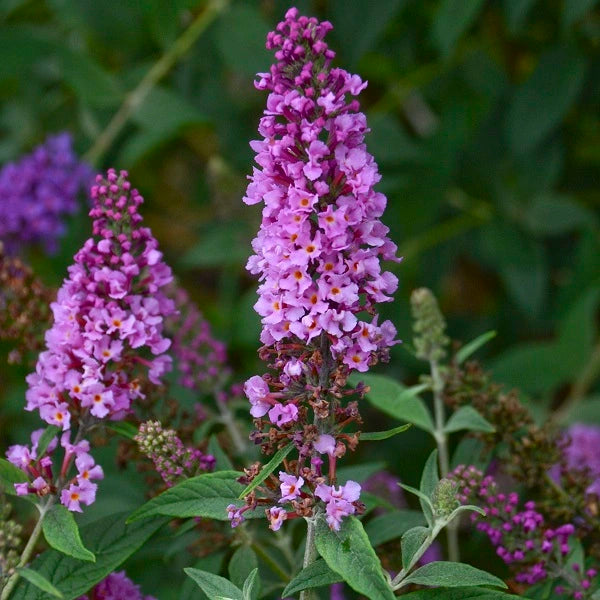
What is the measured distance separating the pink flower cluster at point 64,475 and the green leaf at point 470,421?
0.56 meters

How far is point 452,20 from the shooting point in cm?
228

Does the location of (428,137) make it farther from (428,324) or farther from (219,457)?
(219,457)

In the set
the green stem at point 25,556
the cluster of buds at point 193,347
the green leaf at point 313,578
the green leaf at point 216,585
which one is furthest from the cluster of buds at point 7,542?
the cluster of buds at point 193,347

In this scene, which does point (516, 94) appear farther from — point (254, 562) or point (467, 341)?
point (254, 562)

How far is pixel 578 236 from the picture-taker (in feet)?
10.7

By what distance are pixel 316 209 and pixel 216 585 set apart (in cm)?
49

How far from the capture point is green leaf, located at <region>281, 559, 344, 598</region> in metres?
1.17

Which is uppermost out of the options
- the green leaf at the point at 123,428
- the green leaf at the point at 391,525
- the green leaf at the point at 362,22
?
the green leaf at the point at 362,22

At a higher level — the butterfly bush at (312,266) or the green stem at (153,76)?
the green stem at (153,76)

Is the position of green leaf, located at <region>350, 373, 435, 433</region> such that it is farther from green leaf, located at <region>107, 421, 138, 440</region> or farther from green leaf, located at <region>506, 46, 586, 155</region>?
green leaf, located at <region>506, 46, 586, 155</region>

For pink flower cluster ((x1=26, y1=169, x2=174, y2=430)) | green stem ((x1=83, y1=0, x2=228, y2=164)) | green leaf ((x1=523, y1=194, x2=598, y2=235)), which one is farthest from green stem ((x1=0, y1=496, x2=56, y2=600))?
green leaf ((x1=523, y1=194, x2=598, y2=235))

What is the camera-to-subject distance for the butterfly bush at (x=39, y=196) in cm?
255

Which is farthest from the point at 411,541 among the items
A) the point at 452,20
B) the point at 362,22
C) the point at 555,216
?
the point at 555,216

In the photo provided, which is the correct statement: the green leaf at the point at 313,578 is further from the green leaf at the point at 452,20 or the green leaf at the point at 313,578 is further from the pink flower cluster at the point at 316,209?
the green leaf at the point at 452,20
